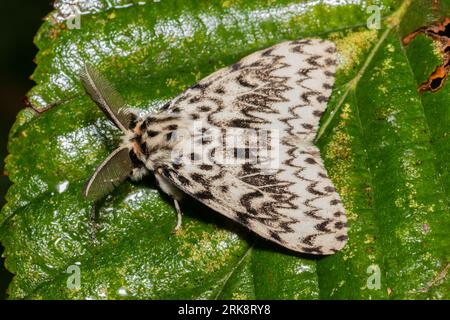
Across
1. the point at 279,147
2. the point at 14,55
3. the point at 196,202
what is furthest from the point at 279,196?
the point at 14,55

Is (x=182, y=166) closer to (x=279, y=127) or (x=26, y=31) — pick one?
(x=279, y=127)

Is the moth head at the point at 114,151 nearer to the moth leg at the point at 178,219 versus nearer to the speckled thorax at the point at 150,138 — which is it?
the speckled thorax at the point at 150,138

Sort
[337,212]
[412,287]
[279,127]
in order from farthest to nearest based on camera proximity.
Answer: [279,127]
[337,212]
[412,287]

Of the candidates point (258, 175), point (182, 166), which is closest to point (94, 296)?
point (182, 166)

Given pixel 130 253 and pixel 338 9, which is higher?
pixel 338 9

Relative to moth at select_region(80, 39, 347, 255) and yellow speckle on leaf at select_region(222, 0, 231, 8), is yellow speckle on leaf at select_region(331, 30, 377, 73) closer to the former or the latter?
Answer: moth at select_region(80, 39, 347, 255)

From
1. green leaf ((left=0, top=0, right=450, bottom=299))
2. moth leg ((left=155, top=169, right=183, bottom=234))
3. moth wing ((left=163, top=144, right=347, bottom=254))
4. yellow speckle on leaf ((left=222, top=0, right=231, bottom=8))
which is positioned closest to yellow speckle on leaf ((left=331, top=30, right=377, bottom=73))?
green leaf ((left=0, top=0, right=450, bottom=299))

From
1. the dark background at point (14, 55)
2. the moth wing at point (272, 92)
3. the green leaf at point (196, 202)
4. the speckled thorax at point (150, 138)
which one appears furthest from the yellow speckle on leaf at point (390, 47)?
the dark background at point (14, 55)
